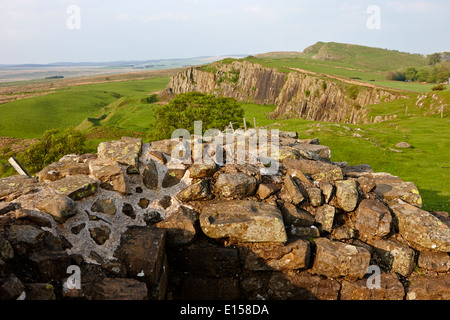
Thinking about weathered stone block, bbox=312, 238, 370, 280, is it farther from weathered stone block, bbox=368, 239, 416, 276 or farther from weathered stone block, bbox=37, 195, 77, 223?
weathered stone block, bbox=37, 195, 77, 223

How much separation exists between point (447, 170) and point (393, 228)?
27.3m

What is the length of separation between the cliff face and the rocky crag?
6356 cm

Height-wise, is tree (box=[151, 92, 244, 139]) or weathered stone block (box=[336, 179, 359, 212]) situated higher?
tree (box=[151, 92, 244, 139])

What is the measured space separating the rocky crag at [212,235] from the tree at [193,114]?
3509 cm

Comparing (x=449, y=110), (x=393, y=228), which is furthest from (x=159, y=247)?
(x=449, y=110)

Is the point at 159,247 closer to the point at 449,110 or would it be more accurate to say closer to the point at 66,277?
the point at 66,277

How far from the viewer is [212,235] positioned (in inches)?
398

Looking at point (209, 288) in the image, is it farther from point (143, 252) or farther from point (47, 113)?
point (47, 113)

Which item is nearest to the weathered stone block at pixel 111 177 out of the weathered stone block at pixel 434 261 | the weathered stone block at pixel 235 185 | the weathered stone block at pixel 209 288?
the weathered stone block at pixel 235 185

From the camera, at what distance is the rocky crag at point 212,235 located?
8516 mm

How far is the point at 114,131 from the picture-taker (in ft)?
243

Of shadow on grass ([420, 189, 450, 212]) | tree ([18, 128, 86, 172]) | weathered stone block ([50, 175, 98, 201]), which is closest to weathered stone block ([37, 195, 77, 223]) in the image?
weathered stone block ([50, 175, 98, 201])

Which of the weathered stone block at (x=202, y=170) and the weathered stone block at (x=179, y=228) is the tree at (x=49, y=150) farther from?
the weathered stone block at (x=179, y=228)

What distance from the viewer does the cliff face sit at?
255 feet
